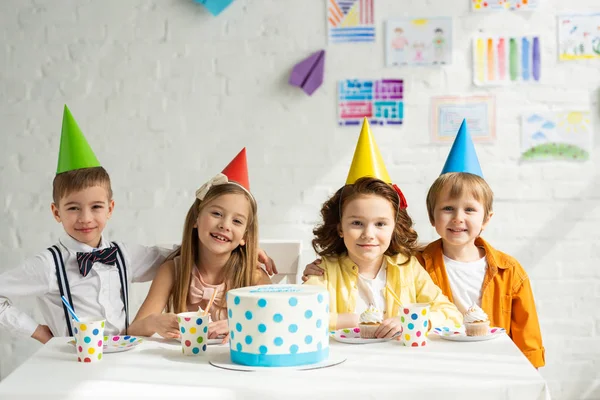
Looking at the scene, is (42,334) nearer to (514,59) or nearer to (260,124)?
(260,124)

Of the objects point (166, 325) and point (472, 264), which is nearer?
point (166, 325)

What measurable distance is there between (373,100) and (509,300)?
1206mm

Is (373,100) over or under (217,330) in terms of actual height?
over

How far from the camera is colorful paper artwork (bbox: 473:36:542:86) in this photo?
9.93ft

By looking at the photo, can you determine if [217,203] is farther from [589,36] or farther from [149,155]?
[589,36]

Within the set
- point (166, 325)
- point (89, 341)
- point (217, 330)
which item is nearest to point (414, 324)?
point (217, 330)

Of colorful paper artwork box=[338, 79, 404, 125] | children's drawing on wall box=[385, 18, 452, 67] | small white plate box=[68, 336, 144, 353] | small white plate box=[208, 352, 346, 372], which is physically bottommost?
small white plate box=[208, 352, 346, 372]

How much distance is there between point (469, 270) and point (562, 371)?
122 cm

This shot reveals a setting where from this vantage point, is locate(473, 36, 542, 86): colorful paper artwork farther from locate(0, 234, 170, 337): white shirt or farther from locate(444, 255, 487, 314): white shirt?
locate(0, 234, 170, 337): white shirt

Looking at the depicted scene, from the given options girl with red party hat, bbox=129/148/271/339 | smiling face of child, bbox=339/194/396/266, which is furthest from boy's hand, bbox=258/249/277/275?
smiling face of child, bbox=339/194/396/266

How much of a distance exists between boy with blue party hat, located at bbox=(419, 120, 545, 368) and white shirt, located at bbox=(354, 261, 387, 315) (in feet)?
0.70

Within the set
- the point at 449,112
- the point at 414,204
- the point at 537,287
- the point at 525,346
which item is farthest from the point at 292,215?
the point at 525,346

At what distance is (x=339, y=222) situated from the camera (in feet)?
6.79

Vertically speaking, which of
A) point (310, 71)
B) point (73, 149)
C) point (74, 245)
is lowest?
point (74, 245)
